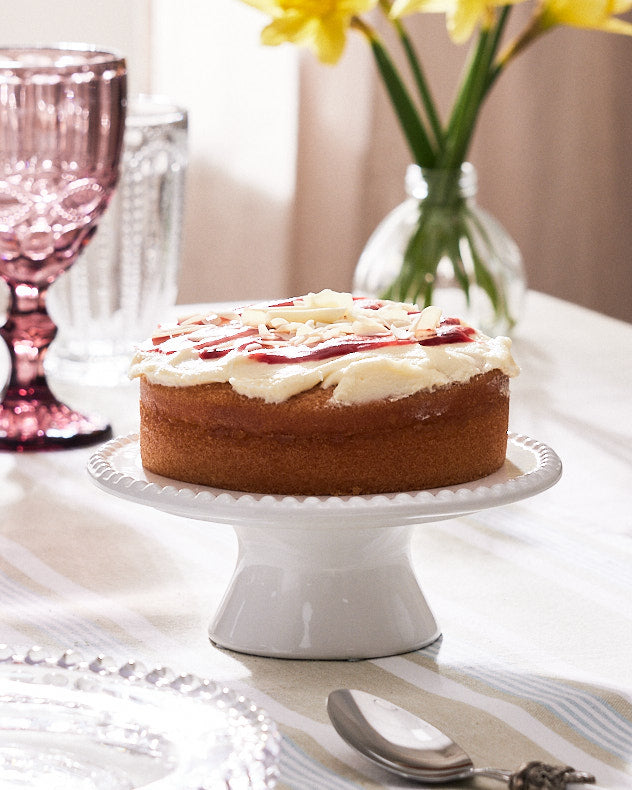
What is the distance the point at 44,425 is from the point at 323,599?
0.52 meters

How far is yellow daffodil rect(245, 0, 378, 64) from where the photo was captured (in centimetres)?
122

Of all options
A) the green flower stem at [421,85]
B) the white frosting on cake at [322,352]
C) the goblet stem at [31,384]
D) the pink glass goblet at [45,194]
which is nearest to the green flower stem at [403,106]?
the green flower stem at [421,85]

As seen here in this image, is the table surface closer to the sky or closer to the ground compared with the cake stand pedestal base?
closer to the ground

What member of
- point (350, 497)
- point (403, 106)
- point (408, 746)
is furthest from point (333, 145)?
point (408, 746)

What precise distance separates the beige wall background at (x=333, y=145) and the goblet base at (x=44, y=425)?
1.45m

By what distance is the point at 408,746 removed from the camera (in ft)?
1.94

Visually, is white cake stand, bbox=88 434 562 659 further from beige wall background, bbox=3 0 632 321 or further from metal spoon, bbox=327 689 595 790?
beige wall background, bbox=3 0 632 321

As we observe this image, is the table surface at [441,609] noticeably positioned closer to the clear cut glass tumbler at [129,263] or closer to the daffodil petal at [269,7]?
the clear cut glass tumbler at [129,263]

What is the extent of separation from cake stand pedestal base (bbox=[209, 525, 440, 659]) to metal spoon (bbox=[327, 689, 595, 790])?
0.33 ft

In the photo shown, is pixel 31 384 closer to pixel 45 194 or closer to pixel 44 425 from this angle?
pixel 44 425

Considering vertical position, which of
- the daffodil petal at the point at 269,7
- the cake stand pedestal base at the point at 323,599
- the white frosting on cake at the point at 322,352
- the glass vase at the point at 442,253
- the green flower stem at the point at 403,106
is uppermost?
the daffodil petal at the point at 269,7

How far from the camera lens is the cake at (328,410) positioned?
70cm

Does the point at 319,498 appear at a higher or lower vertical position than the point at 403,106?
lower

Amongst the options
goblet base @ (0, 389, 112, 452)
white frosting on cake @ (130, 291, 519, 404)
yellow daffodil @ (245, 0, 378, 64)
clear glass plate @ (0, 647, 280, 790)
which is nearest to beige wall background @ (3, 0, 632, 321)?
yellow daffodil @ (245, 0, 378, 64)
